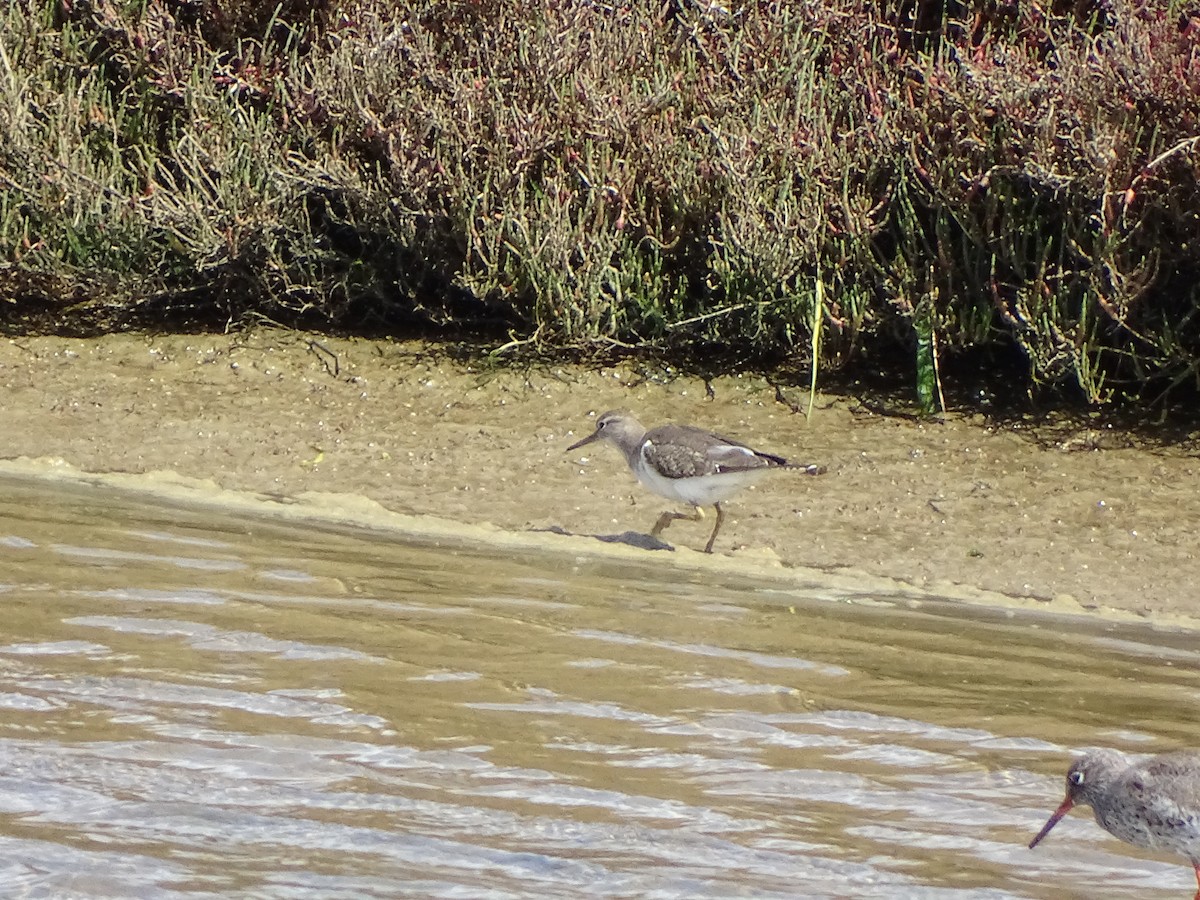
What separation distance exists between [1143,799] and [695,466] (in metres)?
3.77

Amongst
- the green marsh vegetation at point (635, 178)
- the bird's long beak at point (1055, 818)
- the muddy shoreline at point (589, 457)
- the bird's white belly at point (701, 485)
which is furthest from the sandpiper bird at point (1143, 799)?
the green marsh vegetation at point (635, 178)

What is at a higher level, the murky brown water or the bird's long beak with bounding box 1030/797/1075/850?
the bird's long beak with bounding box 1030/797/1075/850

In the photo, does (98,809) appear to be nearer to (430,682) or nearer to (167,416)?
(430,682)

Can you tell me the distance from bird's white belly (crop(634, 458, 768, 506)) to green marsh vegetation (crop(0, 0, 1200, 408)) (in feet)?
4.45

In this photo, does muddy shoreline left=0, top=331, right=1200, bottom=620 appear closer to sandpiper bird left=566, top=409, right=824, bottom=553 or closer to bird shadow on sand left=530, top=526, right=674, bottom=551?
bird shadow on sand left=530, top=526, right=674, bottom=551

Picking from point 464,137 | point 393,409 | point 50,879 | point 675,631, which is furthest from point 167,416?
point 50,879

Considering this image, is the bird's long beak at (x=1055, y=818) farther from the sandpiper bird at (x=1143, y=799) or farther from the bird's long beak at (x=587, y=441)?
the bird's long beak at (x=587, y=441)

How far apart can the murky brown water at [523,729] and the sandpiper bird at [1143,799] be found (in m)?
0.11

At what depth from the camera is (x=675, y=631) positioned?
6.06 m

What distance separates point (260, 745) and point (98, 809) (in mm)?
555

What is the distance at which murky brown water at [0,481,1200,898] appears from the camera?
393cm

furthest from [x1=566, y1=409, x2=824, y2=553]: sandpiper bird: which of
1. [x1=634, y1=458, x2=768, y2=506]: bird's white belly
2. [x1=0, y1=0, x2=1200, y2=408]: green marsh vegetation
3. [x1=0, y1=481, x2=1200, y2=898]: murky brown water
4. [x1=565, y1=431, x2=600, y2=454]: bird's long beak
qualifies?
[x1=0, y1=0, x2=1200, y2=408]: green marsh vegetation

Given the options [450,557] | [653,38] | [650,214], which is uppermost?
[653,38]

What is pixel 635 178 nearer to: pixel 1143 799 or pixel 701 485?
pixel 701 485
